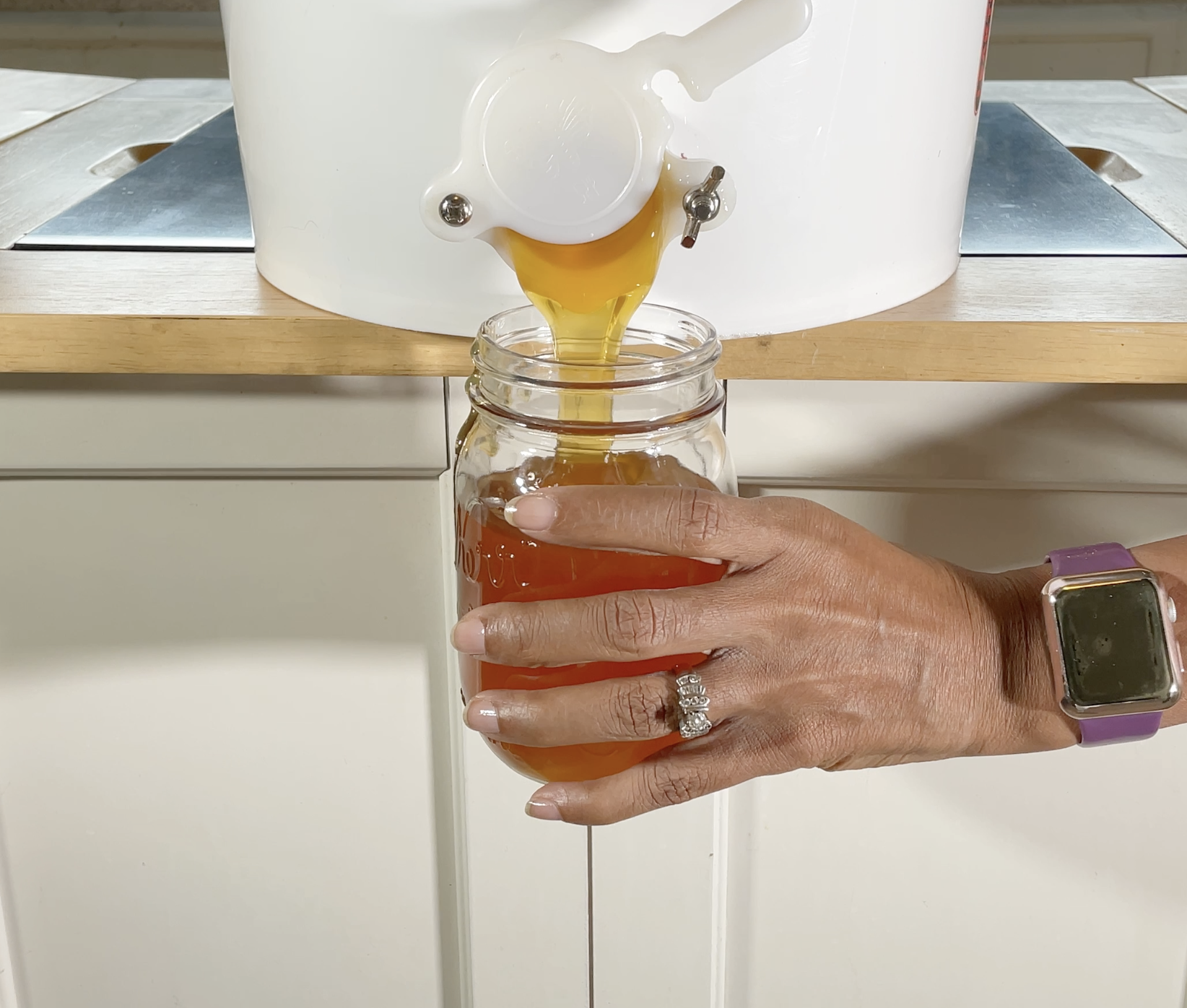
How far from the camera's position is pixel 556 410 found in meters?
0.40

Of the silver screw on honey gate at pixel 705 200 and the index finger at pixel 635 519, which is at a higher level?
the silver screw on honey gate at pixel 705 200

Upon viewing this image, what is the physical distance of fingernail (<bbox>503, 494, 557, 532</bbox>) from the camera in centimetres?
36

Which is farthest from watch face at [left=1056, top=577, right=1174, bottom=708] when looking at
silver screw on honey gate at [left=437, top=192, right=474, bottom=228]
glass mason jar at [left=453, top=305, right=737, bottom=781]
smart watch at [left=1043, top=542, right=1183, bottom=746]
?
silver screw on honey gate at [left=437, top=192, right=474, bottom=228]

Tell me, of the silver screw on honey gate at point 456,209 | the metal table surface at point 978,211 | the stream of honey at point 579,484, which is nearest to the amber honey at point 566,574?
the stream of honey at point 579,484

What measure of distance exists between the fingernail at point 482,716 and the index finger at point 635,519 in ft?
0.21

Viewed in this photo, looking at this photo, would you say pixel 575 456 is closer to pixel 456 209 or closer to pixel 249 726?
pixel 456 209

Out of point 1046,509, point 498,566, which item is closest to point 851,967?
point 1046,509

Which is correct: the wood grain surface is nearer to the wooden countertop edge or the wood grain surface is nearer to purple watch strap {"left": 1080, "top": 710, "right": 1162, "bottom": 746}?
the wooden countertop edge

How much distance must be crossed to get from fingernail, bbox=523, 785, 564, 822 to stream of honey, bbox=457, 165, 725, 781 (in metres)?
0.01

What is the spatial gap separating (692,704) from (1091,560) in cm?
17

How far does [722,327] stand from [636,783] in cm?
18

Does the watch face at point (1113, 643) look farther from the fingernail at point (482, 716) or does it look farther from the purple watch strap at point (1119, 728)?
the fingernail at point (482, 716)

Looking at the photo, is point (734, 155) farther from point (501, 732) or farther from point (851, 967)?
point (851, 967)

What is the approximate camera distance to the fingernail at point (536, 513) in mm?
357
